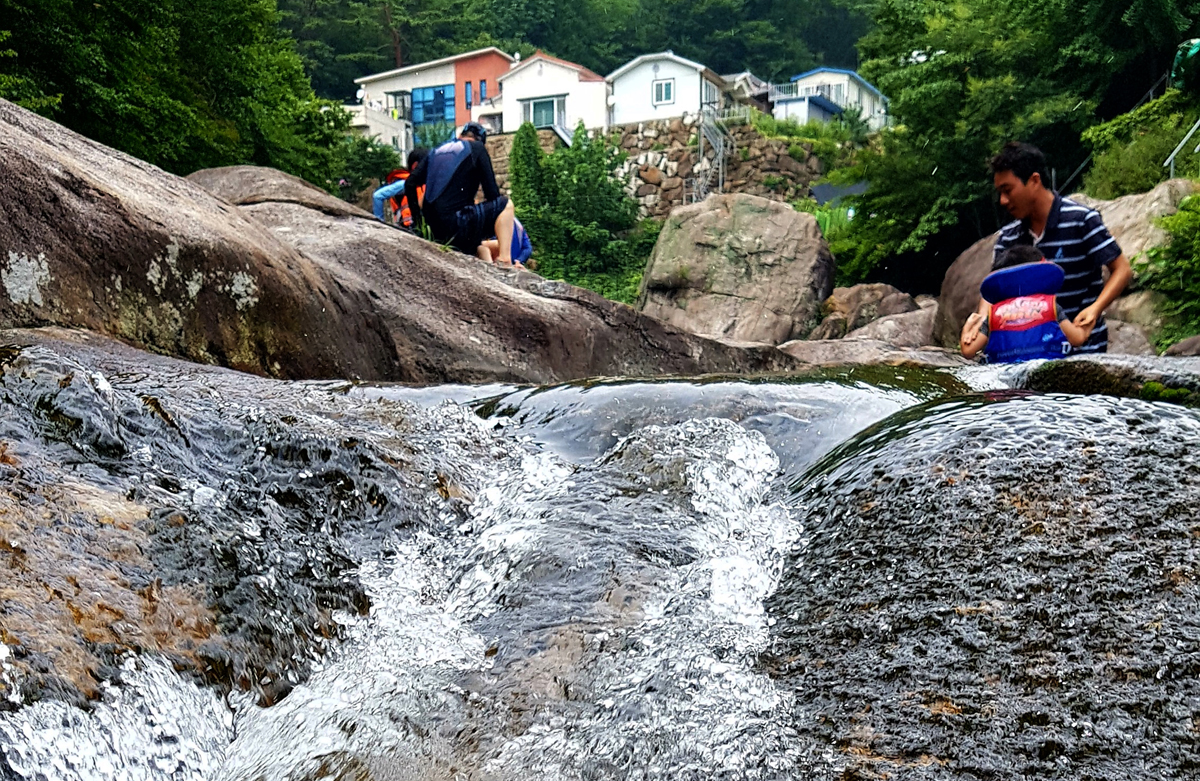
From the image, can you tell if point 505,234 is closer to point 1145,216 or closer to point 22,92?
point 22,92

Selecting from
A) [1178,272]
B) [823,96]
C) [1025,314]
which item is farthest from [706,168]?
[1025,314]

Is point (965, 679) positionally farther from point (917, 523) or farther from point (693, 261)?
point (693, 261)

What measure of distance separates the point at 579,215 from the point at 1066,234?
30.1 meters

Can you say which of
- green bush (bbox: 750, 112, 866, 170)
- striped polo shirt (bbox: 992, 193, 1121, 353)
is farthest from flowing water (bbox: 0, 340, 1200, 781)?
green bush (bbox: 750, 112, 866, 170)

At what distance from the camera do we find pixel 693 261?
2041cm

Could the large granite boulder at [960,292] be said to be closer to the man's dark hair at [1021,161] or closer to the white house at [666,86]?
the man's dark hair at [1021,161]

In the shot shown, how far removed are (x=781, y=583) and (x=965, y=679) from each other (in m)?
0.73

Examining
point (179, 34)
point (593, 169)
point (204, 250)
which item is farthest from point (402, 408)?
point (593, 169)

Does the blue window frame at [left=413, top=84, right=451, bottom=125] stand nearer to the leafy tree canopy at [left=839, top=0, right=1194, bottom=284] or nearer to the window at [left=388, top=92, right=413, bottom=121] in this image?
the window at [left=388, top=92, right=413, bottom=121]

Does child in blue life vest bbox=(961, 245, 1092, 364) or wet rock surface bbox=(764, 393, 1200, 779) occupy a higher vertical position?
child in blue life vest bbox=(961, 245, 1092, 364)

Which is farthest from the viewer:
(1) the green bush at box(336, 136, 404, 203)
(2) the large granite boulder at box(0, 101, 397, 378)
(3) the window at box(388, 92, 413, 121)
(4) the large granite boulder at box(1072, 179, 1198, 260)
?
(3) the window at box(388, 92, 413, 121)

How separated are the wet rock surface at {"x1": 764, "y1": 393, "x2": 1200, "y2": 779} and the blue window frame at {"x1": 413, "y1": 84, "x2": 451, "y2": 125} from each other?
174 ft

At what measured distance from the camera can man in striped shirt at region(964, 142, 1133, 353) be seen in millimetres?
5598

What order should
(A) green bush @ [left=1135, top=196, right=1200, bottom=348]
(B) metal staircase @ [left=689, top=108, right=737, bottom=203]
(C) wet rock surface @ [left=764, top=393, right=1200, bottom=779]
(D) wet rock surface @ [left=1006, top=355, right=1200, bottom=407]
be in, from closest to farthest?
(C) wet rock surface @ [left=764, top=393, right=1200, bottom=779]
(D) wet rock surface @ [left=1006, top=355, right=1200, bottom=407]
(A) green bush @ [left=1135, top=196, right=1200, bottom=348]
(B) metal staircase @ [left=689, top=108, right=737, bottom=203]
